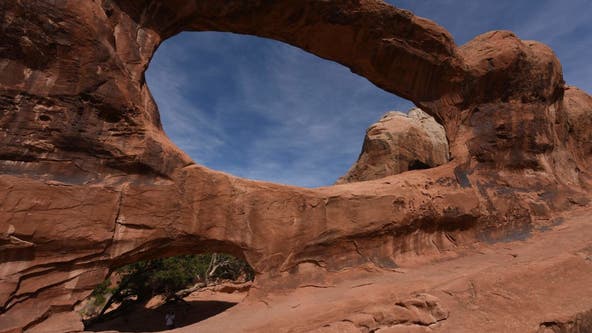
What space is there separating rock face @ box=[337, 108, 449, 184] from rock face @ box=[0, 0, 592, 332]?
16.1 ft

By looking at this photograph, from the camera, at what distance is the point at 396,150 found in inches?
549

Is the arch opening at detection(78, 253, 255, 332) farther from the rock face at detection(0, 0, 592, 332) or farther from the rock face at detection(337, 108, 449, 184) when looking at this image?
the rock face at detection(337, 108, 449, 184)

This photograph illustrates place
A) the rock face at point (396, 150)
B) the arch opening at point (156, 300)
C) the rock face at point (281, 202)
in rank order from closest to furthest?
the rock face at point (281, 202), the arch opening at point (156, 300), the rock face at point (396, 150)

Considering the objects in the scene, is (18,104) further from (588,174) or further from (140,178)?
(588,174)

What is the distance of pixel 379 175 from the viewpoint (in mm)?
13891

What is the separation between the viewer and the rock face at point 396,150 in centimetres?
1391

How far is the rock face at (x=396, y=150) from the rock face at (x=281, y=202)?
490cm

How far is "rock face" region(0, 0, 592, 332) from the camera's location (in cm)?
460

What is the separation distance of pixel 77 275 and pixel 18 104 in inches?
96.9

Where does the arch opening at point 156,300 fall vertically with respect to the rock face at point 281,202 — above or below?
below

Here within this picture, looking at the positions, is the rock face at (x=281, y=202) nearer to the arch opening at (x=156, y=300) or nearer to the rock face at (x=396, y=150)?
the rock face at (x=396, y=150)

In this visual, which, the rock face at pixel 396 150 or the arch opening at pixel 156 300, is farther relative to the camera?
the rock face at pixel 396 150

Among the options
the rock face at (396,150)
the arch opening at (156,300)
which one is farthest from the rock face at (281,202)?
the arch opening at (156,300)

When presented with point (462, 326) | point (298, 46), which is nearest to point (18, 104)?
point (298, 46)
